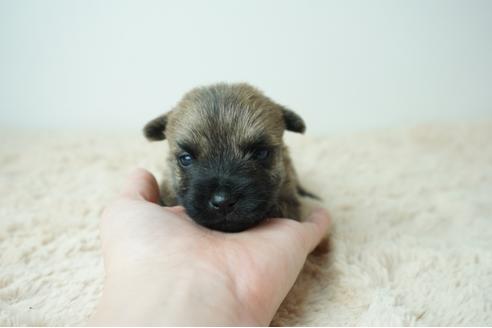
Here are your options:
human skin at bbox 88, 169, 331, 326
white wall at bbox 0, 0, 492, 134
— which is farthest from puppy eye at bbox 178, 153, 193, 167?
white wall at bbox 0, 0, 492, 134

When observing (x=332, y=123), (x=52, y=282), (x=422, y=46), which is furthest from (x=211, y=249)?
(x=422, y=46)

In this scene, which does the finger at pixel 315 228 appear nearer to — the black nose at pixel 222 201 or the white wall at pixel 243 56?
the black nose at pixel 222 201

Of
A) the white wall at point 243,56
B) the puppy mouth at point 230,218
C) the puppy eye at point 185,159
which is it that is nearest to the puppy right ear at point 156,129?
the puppy eye at point 185,159

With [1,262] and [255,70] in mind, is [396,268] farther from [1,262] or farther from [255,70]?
[255,70]

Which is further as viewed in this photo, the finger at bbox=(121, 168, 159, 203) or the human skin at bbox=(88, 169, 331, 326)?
the finger at bbox=(121, 168, 159, 203)

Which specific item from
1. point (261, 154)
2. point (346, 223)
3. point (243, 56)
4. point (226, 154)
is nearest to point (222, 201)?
point (226, 154)

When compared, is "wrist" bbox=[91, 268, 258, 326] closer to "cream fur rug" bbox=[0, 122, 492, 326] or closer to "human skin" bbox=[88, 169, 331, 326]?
"human skin" bbox=[88, 169, 331, 326]
